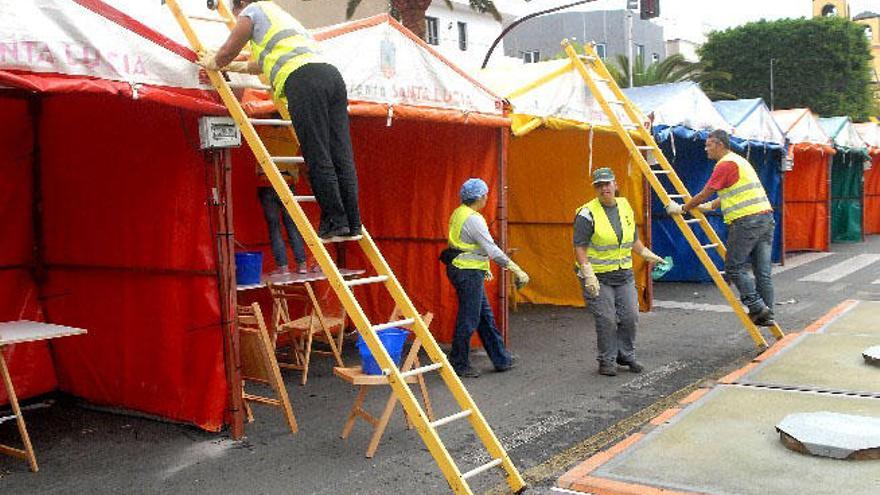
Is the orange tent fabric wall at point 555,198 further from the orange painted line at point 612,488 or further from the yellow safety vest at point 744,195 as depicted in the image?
the orange painted line at point 612,488

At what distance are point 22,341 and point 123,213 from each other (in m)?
1.36

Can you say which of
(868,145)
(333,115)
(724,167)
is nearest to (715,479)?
(333,115)

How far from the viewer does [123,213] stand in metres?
6.38

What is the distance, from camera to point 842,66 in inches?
1526

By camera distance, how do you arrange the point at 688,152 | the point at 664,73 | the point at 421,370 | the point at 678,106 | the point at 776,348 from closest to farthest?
the point at 421,370 < the point at 776,348 < the point at 678,106 < the point at 688,152 < the point at 664,73

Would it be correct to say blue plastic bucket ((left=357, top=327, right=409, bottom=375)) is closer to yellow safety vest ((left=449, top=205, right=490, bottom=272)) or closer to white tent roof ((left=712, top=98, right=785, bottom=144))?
yellow safety vest ((left=449, top=205, right=490, bottom=272))

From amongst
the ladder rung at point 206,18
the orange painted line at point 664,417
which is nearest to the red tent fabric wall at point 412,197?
the ladder rung at point 206,18

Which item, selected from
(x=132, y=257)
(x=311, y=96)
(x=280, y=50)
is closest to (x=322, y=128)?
(x=311, y=96)

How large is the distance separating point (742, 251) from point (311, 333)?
14.2ft

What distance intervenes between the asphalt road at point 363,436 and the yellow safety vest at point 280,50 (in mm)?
2398

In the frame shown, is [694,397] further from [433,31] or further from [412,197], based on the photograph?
[433,31]

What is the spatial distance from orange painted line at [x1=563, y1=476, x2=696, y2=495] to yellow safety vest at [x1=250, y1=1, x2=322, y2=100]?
9.47 ft

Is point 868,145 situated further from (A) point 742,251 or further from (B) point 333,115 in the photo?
(B) point 333,115

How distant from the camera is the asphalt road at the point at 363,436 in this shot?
5.18m
